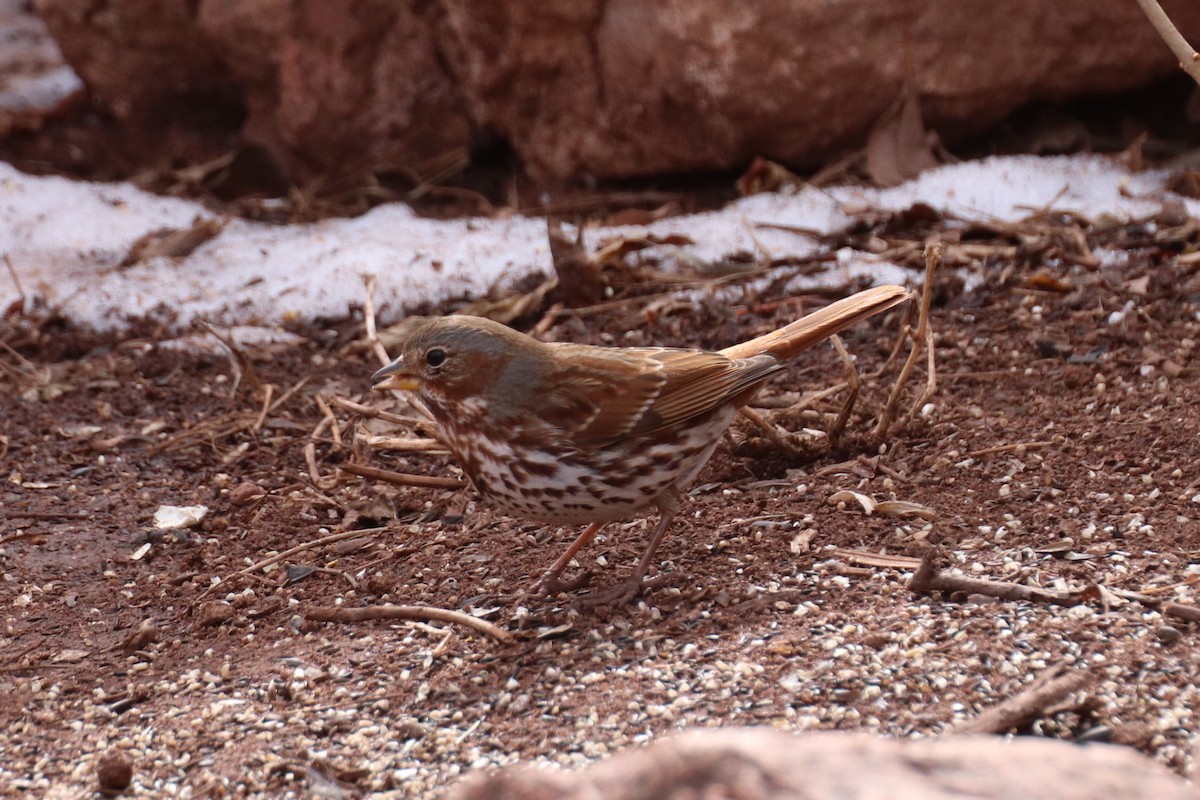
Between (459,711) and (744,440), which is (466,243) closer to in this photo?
(744,440)

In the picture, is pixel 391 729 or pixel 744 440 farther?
pixel 744 440

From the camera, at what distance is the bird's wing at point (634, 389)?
12.4 ft

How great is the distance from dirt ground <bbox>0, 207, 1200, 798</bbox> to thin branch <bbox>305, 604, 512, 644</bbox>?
38mm

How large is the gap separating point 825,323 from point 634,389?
66 centimetres

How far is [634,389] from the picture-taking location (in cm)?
389

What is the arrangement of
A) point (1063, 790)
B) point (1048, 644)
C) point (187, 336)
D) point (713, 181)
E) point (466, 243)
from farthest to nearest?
1. point (713, 181)
2. point (466, 243)
3. point (187, 336)
4. point (1048, 644)
5. point (1063, 790)

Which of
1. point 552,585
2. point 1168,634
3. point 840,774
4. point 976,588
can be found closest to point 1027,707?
point 1168,634

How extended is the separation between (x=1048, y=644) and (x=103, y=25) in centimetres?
643

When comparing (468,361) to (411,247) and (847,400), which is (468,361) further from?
(411,247)

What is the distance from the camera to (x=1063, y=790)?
192 cm

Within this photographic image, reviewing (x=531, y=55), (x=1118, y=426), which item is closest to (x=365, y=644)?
(x=1118, y=426)

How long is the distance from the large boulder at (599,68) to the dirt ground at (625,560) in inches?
45.0

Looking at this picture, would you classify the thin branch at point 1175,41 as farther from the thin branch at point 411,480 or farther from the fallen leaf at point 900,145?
the fallen leaf at point 900,145

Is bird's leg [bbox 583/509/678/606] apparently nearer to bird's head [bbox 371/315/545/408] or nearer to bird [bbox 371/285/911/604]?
bird [bbox 371/285/911/604]
